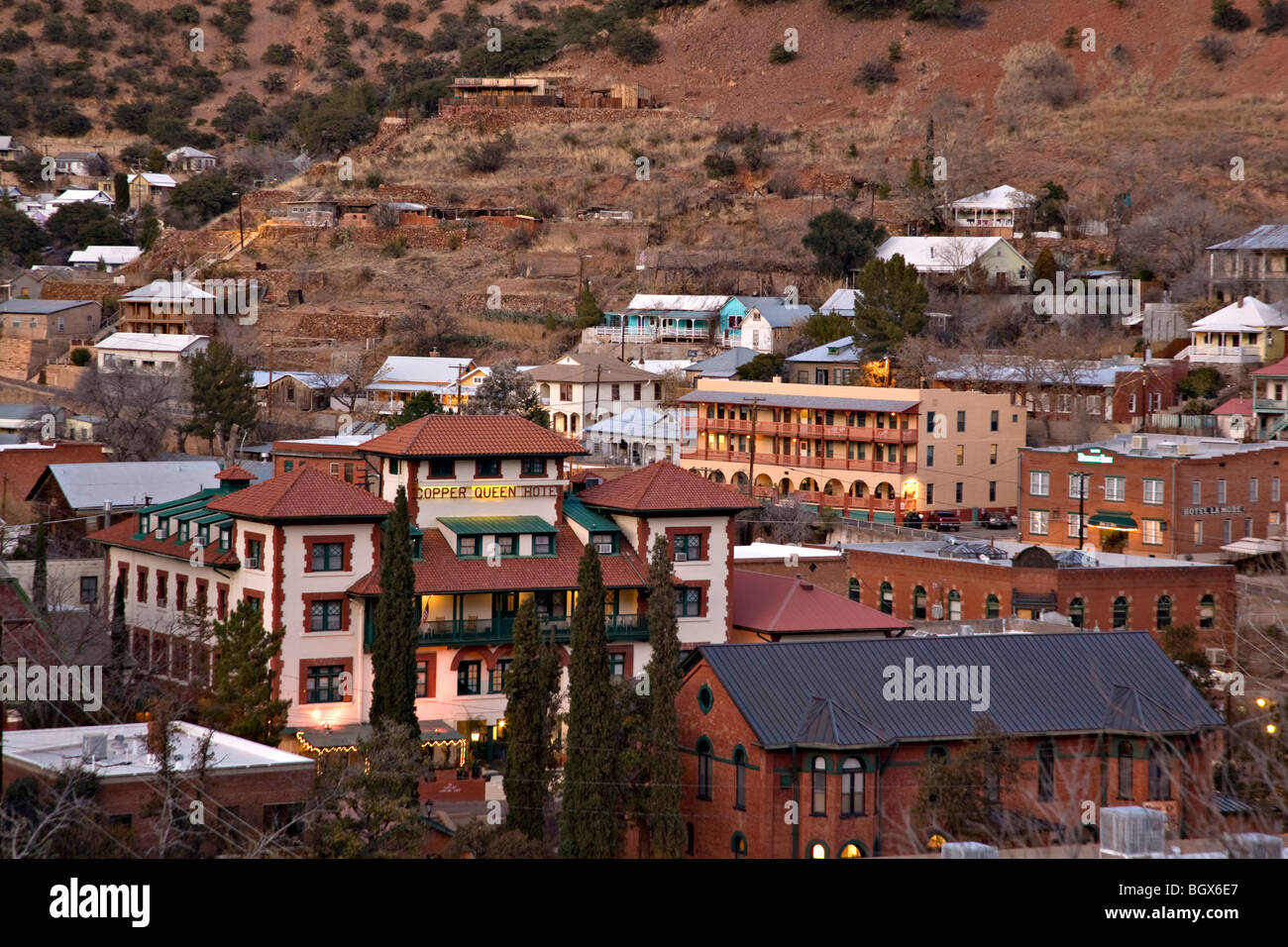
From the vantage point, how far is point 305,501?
41.3 meters

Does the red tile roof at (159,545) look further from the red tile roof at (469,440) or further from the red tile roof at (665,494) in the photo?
the red tile roof at (665,494)

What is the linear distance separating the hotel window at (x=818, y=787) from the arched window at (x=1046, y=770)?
3641mm

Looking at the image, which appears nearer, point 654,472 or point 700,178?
point 654,472

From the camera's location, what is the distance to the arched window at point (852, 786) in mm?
32094

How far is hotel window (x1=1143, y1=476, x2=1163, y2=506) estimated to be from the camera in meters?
57.7

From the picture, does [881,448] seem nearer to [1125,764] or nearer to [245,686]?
[1125,764]

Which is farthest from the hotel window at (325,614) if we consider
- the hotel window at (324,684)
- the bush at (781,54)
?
the bush at (781,54)

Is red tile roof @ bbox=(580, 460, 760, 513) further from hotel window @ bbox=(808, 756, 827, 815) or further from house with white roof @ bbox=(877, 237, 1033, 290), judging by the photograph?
house with white roof @ bbox=(877, 237, 1033, 290)

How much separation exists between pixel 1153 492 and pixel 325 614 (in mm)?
27217

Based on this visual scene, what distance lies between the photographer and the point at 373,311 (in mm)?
98562

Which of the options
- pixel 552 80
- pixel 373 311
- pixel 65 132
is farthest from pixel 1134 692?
pixel 65 132
